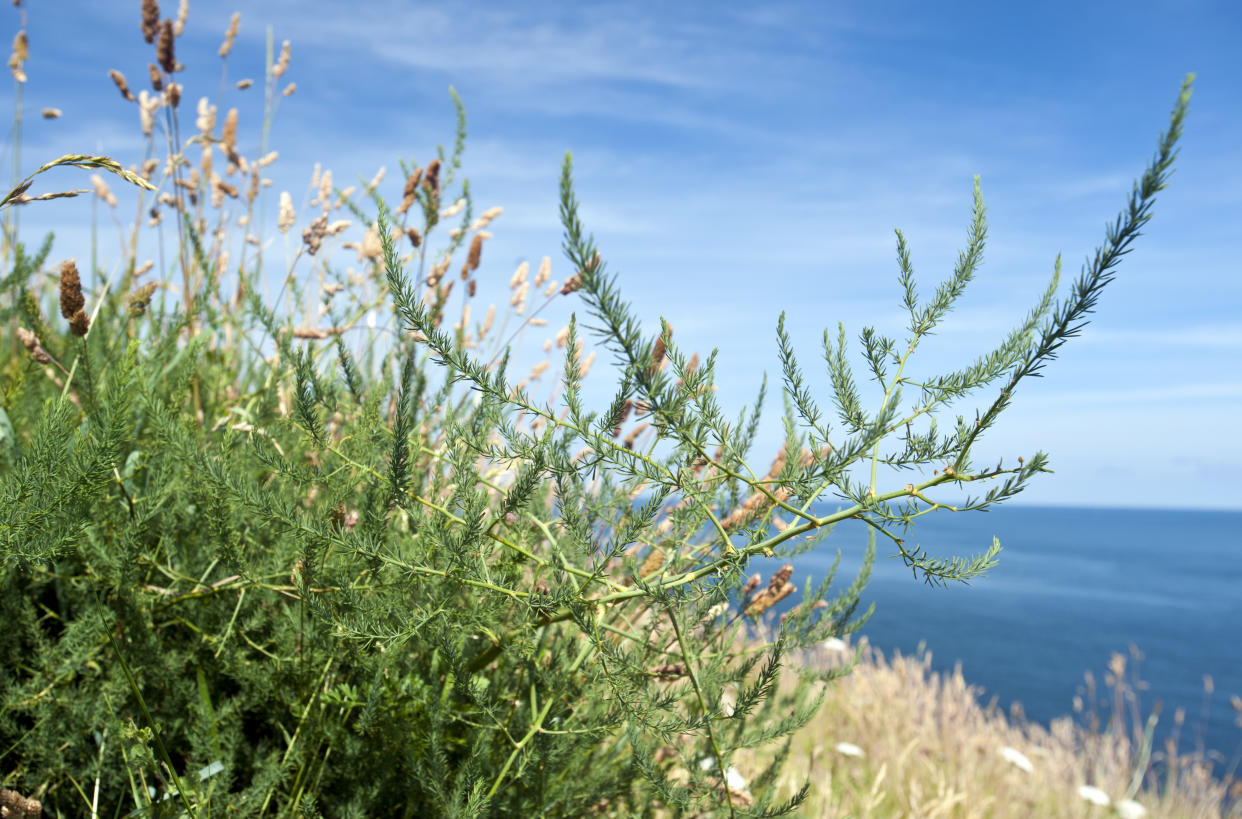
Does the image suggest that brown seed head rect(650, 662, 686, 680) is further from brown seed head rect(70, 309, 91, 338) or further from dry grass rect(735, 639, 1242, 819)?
dry grass rect(735, 639, 1242, 819)

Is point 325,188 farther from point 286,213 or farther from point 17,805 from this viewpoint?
point 17,805

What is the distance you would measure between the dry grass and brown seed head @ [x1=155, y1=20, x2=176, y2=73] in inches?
124

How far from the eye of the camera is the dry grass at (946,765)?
132 inches

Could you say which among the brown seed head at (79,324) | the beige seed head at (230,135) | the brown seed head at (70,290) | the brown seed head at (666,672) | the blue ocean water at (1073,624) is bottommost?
the blue ocean water at (1073,624)

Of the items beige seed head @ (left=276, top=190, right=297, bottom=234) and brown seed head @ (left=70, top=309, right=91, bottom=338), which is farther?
beige seed head @ (left=276, top=190, right=297, bottom=234)

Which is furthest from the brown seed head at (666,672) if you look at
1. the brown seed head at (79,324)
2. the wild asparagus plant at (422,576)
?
the brown seed head at (79,324)

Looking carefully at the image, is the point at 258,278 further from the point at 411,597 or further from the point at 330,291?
the point at 411,597

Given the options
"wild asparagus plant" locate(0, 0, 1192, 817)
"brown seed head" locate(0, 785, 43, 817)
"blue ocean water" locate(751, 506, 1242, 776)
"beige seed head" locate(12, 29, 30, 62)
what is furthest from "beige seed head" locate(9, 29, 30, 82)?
"blue ocean water" locate(751, 506, 1242, 776)

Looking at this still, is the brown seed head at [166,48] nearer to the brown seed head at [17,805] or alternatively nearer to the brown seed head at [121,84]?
the brown seed head at [121,84]

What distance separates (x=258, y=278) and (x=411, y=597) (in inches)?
87.0

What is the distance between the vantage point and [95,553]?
1389 mm

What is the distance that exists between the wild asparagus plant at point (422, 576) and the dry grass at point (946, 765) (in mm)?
1735

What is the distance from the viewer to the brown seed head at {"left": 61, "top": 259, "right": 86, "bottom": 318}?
128 centimetres

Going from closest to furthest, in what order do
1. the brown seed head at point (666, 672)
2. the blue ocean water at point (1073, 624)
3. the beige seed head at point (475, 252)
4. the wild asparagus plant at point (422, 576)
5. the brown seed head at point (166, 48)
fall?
1. the wild asparagus plant at point (422, 576)
2. the brown seed head at point (666, 672)
3. the beige seed head at point (475, 252)
4. the brown seed head at point (166, 48)
5. the blue ocean water at point (1073, 624)
